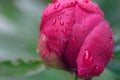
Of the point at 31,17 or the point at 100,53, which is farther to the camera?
the point at 31,17

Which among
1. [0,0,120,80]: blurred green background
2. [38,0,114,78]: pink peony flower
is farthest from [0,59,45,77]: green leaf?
[38,0,114,78]: pink peony flower

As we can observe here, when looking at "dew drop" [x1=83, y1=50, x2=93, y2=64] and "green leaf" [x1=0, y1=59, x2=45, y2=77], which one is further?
"green leaf" [x1=0, y1=59, x2=45, y2=77]

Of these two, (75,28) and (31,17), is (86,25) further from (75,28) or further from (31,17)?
(31,17)

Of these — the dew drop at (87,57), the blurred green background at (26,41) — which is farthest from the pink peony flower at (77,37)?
the blurred green background at (26,41)

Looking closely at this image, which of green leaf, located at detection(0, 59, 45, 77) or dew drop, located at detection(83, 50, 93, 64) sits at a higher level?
dew drop, located at detection(83, 50, 93, 64)

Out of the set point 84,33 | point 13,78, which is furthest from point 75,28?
point 13,78

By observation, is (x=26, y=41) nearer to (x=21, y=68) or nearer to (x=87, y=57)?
(x=21, y=68)

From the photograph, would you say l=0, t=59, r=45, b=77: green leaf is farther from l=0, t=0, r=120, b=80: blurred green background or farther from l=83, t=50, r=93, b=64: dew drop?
l=83, t=50, r=93, b=64: dew drop
